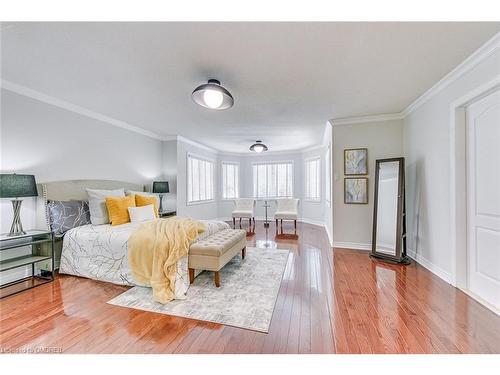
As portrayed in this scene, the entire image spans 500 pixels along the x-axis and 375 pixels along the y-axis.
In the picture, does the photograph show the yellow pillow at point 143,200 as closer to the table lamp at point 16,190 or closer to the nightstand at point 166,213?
the nightstand at point 166,213

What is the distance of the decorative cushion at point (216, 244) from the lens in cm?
248

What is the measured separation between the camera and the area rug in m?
1.90

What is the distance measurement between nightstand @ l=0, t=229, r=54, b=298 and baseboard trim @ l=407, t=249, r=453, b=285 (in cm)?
499

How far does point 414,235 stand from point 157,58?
441cm

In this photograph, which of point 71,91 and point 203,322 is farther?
point 71,91

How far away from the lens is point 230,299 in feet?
7.30

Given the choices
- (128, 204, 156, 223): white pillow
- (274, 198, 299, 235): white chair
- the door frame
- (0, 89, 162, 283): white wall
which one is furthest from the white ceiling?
(274, 198, 299, 235): white chair

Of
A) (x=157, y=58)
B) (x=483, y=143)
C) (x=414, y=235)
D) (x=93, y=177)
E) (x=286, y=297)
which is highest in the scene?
(x=157, y=58)

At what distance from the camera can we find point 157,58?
6.91 ft

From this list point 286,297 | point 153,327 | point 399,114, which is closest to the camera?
point 153,327

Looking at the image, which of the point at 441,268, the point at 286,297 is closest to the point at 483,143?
the point at 441,268

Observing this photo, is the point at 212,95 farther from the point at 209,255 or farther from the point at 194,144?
the point at 194,144
